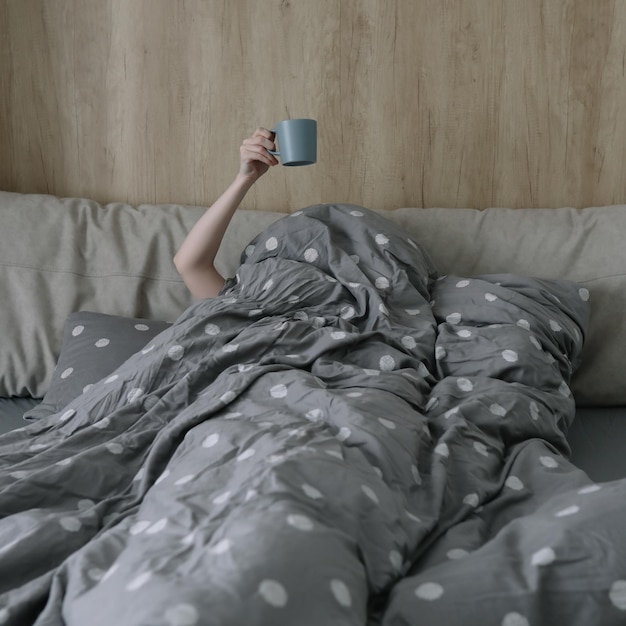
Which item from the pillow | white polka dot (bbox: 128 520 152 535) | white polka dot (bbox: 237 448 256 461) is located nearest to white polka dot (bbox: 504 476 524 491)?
white polka dot (bbox: 237 448 256 461)

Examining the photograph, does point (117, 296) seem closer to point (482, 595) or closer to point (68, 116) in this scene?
point (68, 116)

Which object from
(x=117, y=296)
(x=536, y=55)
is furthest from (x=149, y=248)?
(x=536, y=55)

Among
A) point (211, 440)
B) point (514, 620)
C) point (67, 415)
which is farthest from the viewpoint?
point (67, 415)

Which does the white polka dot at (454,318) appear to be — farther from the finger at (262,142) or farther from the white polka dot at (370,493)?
the white polka dot at (370,493)

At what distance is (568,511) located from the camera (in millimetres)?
916

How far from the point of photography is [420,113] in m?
2.15

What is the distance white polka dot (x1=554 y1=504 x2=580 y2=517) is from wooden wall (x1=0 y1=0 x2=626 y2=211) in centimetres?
137

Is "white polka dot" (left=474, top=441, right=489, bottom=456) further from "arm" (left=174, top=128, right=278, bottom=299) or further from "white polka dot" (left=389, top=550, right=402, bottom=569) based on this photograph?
"arm" (left=174, top=128, right=278, bottom=299)

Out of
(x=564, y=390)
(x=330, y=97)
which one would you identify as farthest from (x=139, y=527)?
(x=330, y=97)

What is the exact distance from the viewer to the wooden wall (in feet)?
6.92

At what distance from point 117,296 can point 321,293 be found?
1.83ft

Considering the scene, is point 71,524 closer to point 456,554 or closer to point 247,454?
point 247,454

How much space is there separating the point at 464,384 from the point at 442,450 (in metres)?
0.30

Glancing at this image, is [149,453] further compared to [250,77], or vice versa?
[250,77]
